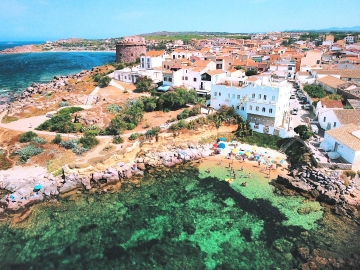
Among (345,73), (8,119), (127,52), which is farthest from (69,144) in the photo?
(345,73)

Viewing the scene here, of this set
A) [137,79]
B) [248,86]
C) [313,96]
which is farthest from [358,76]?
[137,79]

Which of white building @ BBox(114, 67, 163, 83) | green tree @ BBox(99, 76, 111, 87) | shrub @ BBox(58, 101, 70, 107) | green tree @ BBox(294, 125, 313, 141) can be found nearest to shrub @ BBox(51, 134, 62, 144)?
shrub @ BBox(58, 101, 70, 107)

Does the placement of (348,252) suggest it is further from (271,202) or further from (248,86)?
(248,86)

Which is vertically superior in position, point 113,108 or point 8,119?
point 113,108

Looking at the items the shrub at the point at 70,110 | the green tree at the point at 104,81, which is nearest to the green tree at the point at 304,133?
the shrub at the point at 70,110

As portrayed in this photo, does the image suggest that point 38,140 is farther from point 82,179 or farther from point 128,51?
point 128,51

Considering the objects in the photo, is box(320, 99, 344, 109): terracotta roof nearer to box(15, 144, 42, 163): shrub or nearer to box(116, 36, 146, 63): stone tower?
box(15, 144, 42, 163): shrub

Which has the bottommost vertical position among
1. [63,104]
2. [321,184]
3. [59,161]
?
[321,184]
